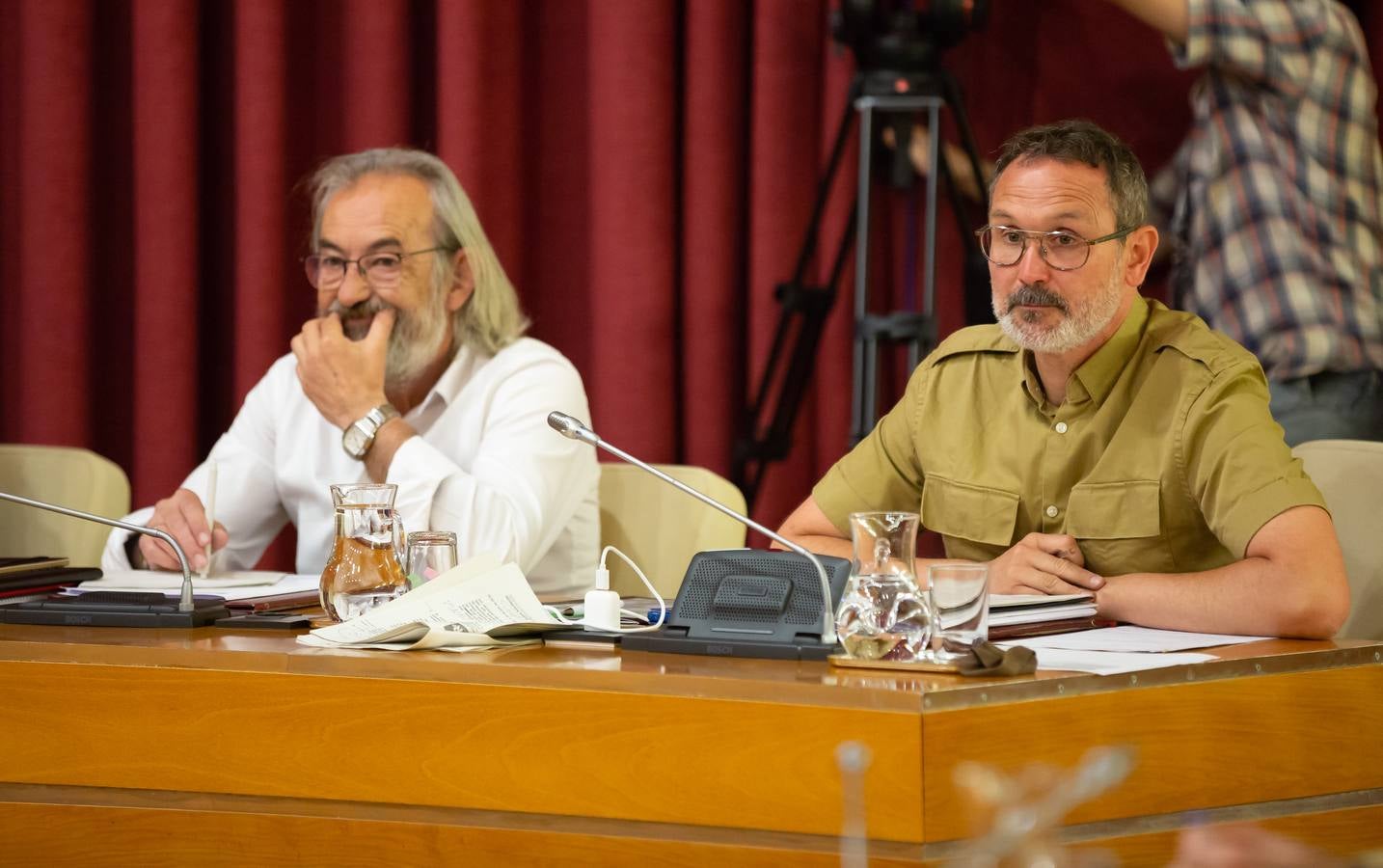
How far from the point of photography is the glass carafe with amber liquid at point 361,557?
5.24 feet

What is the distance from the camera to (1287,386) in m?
2.56

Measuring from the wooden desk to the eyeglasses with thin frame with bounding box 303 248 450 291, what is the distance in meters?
1.11

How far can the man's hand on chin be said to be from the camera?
2.32 meters

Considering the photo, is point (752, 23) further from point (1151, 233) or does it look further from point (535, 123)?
point (1151, 233)

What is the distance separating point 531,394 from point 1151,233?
947 mm

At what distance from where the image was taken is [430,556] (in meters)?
1.65

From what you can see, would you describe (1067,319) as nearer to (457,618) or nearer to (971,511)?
(971,511)

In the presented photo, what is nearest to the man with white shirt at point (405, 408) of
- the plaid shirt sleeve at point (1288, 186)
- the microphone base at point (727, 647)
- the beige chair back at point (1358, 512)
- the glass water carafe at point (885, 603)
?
the microphone base at point (727, 647)

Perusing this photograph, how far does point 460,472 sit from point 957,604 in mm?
1007

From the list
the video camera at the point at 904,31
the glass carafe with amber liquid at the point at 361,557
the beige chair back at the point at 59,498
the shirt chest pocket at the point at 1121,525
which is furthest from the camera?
the video camera at the point at 904,31

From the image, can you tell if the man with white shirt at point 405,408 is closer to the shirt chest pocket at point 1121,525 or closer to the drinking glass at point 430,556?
the drinking glass at point 430,556

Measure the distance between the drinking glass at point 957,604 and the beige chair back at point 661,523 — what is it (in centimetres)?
86

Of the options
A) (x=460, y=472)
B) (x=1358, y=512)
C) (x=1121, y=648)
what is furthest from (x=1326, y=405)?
(x=460, y=472)

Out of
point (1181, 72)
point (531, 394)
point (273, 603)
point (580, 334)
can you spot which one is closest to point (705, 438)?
point (580, 334)
